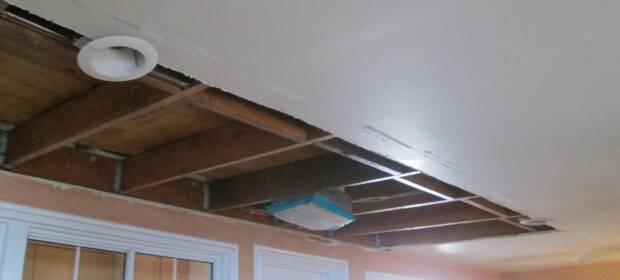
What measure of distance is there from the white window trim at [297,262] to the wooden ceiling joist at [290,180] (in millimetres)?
469

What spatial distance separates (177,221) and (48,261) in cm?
59

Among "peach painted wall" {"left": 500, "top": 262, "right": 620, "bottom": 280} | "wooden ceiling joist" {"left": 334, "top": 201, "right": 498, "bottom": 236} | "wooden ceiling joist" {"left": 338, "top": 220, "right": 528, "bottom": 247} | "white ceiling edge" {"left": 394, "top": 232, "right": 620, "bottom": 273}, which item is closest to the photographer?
"wooden ceiling joist" {"left": 334, "top": 201, "right": 498, "bottom": 236}

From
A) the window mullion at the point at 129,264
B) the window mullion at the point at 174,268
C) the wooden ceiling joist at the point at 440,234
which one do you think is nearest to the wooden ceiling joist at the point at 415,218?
the wooden ceiling joist at the point at 440,234

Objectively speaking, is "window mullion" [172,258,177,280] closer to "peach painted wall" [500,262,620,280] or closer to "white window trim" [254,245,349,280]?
"white window trim" [254,245,349,280]

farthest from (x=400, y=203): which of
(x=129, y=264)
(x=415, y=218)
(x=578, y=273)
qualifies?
(x=578, y=273)

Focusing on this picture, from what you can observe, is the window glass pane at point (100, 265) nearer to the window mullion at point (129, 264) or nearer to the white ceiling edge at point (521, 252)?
the window mullion at point (129, 264)

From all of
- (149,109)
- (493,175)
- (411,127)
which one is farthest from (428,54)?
(493,175)

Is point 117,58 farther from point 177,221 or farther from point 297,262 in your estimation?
point 297,262

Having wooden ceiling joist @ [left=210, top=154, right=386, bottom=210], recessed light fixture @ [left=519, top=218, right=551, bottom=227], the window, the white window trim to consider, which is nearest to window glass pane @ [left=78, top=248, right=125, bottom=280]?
the window

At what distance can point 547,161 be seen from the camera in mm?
1966

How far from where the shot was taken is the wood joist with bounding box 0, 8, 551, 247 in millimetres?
1551

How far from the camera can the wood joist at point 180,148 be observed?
1.55 meters

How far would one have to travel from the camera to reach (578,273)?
16.9 feet

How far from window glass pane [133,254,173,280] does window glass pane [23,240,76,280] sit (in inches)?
12.0
